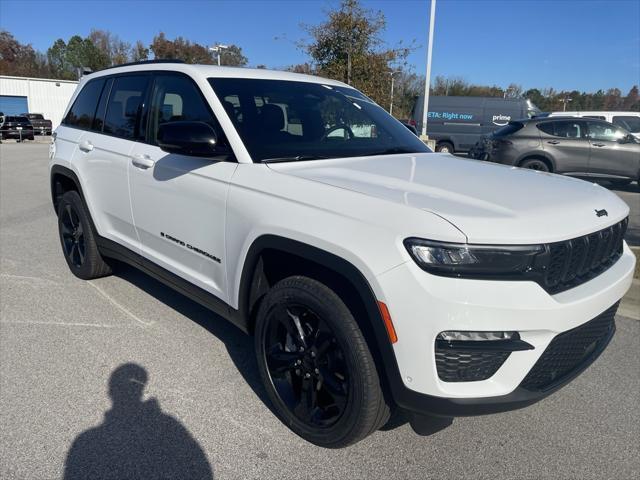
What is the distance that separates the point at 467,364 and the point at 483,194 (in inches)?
31.1

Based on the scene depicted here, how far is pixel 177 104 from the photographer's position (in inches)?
136

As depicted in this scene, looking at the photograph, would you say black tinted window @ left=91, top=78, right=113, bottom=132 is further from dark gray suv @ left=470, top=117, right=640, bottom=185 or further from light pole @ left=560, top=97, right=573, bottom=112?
light pole @ left=560, top=97, right=573, bottom=112

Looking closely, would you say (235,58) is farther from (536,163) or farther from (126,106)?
(126,106)

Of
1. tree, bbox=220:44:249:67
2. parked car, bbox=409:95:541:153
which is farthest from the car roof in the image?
tree, bbox=220:44:249:67

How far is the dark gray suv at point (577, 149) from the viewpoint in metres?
11.7

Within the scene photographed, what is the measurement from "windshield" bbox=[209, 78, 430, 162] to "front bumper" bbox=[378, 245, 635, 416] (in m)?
1.27

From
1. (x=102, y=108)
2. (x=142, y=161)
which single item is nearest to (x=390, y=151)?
(x=142, y=161)

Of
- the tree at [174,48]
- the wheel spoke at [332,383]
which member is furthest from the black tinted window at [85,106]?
the tree at [174,48]

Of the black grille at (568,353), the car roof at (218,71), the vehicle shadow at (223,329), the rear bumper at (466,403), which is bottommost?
the vehicle shadow at (223,329)

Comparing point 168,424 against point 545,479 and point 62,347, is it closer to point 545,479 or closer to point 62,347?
point 62,347

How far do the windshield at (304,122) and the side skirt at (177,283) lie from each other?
0.91 metres

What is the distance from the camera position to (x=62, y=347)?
358 centimetres

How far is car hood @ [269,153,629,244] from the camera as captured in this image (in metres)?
2.02

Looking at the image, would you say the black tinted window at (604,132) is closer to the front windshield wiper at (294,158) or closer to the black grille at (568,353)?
the black grille at (568,353)
